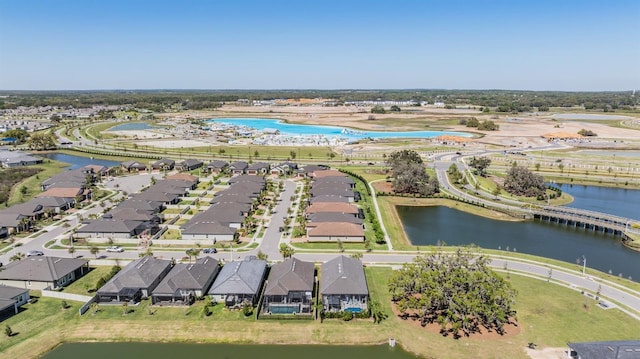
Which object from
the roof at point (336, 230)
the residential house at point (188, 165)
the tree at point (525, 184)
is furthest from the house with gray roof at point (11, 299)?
the tree at point (525, 184)

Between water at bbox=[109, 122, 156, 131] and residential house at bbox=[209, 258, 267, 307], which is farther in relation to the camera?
water at bbox=[109, 122, 156, 131]

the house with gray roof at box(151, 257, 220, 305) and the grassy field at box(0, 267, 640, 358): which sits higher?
the house with gray roof at box(151, 257, 220, 305)

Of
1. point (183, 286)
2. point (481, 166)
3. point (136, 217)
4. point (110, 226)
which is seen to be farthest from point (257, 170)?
point (183, 286)

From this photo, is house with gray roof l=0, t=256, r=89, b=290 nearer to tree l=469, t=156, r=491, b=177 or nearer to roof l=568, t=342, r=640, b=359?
roof l=568, t=342, r=640, b=359

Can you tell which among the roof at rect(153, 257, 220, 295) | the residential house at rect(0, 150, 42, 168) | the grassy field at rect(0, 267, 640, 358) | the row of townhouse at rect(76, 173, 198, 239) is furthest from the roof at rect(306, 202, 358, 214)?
the residential house at rect(0, 150, 42, 168)

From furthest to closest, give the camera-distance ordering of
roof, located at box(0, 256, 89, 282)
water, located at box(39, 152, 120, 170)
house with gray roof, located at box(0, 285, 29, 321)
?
water, located at box(39, 152, 120, 170), roof, located at box(0, 256, 89, 282), house with gray roof, located at box(0, 285, 29, 321)

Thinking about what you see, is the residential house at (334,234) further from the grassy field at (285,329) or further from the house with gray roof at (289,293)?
the grassy field at (285,329)
